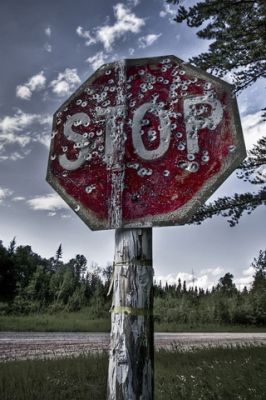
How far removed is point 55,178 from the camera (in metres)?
1.76

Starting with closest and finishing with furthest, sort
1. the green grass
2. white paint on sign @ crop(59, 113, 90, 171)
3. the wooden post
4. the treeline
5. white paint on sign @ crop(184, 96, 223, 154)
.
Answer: the wooden post → white paint on sign @ crop(184, 96, 223, 154) → white paint on sign @ crop(59, 113, 90, 171) → the green grass → the treeline

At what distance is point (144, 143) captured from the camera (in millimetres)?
1610

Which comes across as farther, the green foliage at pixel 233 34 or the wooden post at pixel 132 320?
the green foliage at pixel 233 34

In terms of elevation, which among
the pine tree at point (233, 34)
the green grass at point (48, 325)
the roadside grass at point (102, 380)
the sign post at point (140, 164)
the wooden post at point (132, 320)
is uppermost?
the pine tree at point (233, 34)

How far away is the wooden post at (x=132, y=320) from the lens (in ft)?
4.70

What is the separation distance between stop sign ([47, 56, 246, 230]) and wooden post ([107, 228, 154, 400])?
10cm

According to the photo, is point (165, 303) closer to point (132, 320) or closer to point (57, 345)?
point (57, 345)

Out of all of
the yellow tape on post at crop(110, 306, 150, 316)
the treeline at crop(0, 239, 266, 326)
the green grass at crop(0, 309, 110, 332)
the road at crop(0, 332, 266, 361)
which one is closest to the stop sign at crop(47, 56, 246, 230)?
the yellow tape on post at crop(110, 306, 150, 316)

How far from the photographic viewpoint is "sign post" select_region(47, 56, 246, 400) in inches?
57.8

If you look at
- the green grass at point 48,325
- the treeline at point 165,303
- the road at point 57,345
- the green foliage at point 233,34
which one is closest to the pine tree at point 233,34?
the green foliage at point 233,34

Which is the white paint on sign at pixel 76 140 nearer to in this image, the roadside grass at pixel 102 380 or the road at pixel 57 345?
the roadside grass at pixel 102 380

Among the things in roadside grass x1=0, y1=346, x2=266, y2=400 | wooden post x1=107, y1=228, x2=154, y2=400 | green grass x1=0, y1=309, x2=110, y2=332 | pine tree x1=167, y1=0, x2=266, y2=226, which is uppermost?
pine tree x1=167, y1=0, x2=266, y2=226

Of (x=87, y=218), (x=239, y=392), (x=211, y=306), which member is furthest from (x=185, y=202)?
(x=211, y=306)

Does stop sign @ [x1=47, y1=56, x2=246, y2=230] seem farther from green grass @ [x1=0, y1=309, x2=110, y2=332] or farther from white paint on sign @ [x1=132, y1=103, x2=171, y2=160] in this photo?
green grass @ [x1=0, y1=309, x2=110, y2=332]
